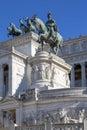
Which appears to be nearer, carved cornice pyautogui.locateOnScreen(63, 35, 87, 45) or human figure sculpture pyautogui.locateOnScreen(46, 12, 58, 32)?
human figure sculpture pyautogui.locateOnScreen(46, 12, 58, 32)

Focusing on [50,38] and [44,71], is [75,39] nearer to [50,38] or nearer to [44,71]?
[50,38]

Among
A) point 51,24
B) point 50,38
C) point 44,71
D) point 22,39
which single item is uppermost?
point 22,39

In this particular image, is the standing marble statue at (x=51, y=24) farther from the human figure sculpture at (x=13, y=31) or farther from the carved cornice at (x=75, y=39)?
the carved cornice at (x=75, y=39)

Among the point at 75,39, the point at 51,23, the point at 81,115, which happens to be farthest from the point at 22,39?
the point at 81,115

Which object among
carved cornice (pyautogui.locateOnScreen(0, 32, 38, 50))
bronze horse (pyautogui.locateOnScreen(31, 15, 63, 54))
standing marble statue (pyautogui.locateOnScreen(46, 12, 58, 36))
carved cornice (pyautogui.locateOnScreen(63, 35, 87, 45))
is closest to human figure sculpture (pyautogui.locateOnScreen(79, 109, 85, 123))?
bronze horse (pyautogui.locateOnScreen(31, 15, 63, 54))

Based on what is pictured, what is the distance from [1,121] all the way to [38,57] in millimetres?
8984

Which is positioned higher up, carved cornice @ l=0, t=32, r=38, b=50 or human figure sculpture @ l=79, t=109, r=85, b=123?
carved cornice @ l=0, t=32, r=38, b=50

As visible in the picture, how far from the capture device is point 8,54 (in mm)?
66062

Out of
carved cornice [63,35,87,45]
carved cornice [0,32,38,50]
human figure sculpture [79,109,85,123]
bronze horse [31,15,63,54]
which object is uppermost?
carved cornice [63,35,87,45]

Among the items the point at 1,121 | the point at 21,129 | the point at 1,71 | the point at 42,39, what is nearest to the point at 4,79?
the point at 1,71

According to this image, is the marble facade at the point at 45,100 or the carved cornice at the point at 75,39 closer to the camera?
the marble facade at the point at 45,100

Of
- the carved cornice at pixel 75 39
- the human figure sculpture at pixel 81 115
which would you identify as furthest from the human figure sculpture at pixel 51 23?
the carved cornice at pixel 75 39

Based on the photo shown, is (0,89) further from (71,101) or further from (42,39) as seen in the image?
(71,101)

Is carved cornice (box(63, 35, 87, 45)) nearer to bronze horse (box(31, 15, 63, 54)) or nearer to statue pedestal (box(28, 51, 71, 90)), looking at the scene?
bronze horse (box(31, 15, 63, 54))
